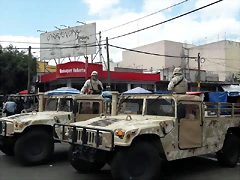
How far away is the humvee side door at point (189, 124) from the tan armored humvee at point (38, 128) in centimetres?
274

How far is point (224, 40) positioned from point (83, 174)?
42205mm

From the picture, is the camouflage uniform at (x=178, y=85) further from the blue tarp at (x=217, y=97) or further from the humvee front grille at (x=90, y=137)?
the blue tarp at (x=217, y=97)

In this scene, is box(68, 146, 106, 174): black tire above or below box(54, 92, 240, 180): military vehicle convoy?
below

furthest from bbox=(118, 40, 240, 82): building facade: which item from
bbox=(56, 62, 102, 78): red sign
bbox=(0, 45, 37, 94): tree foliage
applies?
bbox=(56, 62, 102, 78): red sign

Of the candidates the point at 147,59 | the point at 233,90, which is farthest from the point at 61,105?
the point at 147,59

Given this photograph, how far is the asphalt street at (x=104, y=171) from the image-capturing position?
6.24m

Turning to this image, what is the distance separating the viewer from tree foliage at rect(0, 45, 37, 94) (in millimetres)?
26406

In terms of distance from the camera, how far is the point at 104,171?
6695 mm

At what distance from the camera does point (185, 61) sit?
4772 centimetres

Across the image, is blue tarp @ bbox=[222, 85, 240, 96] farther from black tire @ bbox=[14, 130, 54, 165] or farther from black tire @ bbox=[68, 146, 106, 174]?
black tire @ bbox=[14, 130, 54, 165]

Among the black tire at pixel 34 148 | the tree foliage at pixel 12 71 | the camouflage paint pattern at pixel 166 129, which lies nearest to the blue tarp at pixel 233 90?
the camouflage paint pattern at pixel 166 129

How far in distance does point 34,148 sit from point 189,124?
3811 millimetres

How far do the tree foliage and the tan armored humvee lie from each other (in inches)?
746

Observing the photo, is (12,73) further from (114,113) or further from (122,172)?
(122,172)
